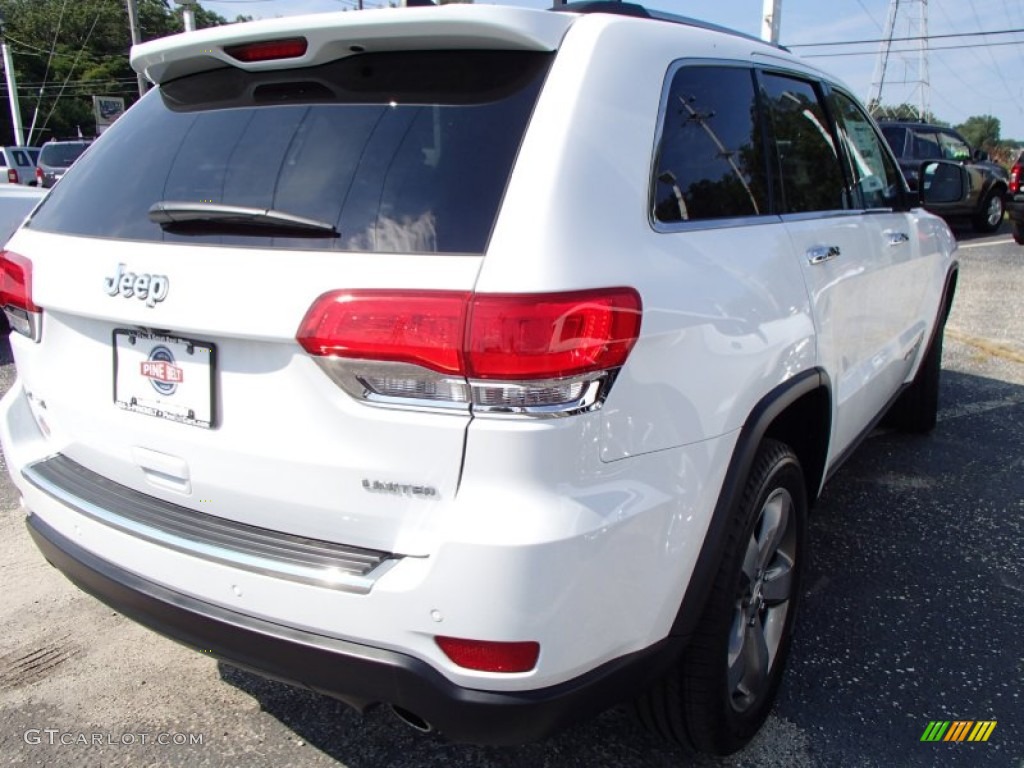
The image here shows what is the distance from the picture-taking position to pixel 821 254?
248 centimetres

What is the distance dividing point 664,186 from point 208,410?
1119mm

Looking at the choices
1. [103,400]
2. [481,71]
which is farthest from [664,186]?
[103,400]

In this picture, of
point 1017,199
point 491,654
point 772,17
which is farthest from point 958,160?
point 491,654

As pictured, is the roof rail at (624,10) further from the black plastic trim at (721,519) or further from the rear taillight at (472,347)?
the black plastic trim at (721,519)

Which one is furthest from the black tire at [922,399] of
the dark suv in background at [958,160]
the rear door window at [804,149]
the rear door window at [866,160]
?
the dark suv in background at [958,160]

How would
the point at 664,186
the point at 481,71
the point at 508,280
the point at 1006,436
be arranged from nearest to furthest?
the point at 508,280, the point at 481,71, the point at 664,186, the point at 1006,436

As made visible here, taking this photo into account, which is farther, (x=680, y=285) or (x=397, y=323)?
(x=680, y=285)

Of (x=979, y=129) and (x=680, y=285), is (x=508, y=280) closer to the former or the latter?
(x=680, y=285)

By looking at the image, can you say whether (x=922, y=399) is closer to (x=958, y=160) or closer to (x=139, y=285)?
(x=139, y=285)

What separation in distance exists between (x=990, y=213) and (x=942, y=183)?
1379 cm

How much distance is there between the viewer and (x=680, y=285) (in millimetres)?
1752

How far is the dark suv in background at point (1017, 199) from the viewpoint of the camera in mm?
13016

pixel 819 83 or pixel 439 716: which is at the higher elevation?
pixel 819 83

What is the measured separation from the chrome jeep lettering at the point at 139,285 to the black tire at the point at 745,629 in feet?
4.53
